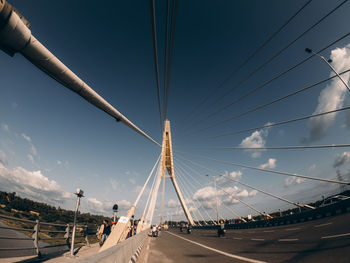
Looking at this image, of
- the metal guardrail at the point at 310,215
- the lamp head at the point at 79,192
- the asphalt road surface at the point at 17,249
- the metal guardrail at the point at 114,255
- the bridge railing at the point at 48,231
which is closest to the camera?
the metal guardrail at the point at 114,255

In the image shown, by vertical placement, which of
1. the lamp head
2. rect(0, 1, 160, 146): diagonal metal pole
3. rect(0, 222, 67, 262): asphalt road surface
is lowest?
rect(0, 222, 67, 262): asphalt road surface

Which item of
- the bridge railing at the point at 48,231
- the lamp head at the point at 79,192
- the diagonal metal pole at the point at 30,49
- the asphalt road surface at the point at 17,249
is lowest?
the asphalt road surface at the point at 17,249

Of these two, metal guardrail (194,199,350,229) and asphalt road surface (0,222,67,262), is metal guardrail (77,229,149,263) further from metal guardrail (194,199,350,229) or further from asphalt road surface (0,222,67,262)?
metal guardrail (194,199,350,229)

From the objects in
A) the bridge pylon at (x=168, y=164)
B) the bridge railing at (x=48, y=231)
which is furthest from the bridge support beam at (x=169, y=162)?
the bridge railing at (x=48, y=231)

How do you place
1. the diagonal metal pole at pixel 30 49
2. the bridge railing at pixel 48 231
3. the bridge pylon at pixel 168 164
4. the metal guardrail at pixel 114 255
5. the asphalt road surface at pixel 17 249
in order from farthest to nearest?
1. the bridge pylon at pixel 168 164
2. the asphalt road surface at pixel 17 249
3. the bridge railing at pixel 48 231
4. the diagonal metal pole at pixel 30 49
5. the metal guardrail at pixel 114 255

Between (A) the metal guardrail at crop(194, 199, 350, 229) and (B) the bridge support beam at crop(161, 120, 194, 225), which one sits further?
(B) the bridge support beam at crop(161, 120, 194, 225)

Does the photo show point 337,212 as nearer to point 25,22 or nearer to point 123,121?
point 123,121

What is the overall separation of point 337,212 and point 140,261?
17455 millimetres

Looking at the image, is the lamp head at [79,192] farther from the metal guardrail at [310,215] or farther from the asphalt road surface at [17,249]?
the metal guardrail at [310,215]

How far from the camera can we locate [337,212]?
1427cm

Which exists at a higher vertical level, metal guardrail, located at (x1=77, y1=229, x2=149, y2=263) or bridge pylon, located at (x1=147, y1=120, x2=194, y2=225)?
bridge pylon, located at (x1=147, y1=120, x2=194, y2=225)

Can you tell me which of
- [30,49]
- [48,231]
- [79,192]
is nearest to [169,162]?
[79,192]

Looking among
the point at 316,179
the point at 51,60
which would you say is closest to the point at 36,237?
the point at 51,60

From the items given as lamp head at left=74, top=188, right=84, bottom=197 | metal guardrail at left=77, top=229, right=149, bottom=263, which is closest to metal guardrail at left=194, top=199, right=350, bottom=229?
metal guardrail at left=77, top=229, right=149, bottom=263
